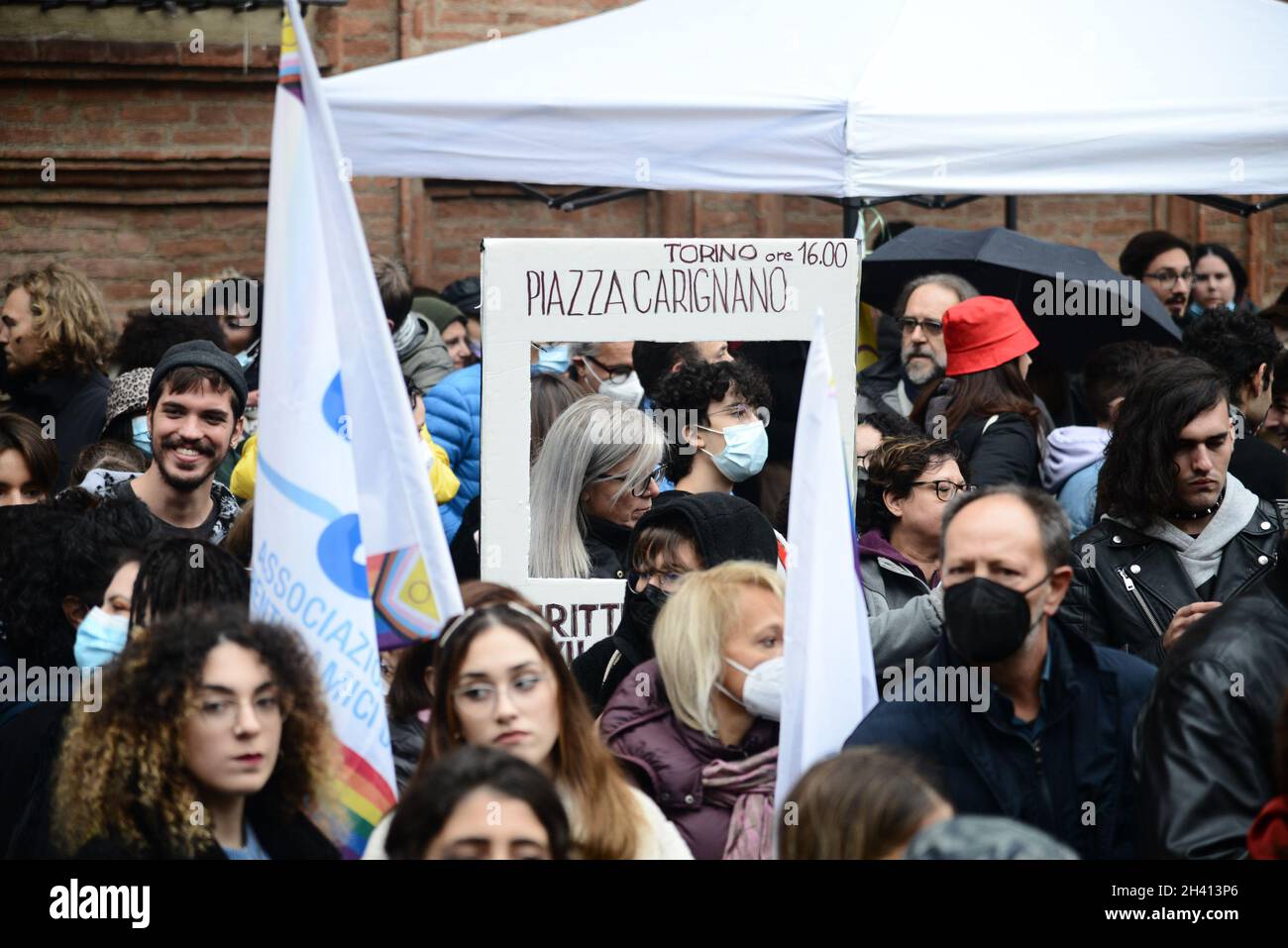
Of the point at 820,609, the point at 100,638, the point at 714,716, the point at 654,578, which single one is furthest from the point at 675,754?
the point at 100,638

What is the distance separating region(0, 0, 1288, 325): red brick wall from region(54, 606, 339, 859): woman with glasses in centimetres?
605

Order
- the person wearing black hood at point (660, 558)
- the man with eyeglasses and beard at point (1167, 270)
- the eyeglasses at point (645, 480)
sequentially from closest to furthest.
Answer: the person wearing black hood at point (660, 558) → the eyeglasses at point (645, 480) → the man with eyeglasses and beard at point (1167, 270)

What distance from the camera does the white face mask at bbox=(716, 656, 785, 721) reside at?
12.1 feet

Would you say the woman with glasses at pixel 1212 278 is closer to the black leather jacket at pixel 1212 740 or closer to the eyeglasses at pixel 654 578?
the eyeglasses at pixel 654 578

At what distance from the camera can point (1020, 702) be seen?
3477mm

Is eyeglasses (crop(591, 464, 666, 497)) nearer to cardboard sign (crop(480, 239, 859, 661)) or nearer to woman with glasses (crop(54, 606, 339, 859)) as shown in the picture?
cardboard sign (crop(480, 239, 859, 661))

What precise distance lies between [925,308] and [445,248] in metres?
3.93

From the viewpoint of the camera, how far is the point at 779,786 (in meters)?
3.46

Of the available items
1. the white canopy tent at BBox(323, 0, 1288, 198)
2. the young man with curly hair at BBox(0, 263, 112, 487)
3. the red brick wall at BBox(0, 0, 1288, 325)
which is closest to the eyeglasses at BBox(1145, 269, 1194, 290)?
the white canopy tent at BBox(323, 0, 1288, 198)

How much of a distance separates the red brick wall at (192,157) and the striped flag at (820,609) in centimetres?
594

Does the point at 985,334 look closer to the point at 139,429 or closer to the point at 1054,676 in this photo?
the point at 1054,676

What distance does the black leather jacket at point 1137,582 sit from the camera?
4.35 meters

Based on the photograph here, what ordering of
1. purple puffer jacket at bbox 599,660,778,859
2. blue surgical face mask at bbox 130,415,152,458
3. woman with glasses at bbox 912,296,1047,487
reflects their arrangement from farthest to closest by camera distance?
blue surgical face mask at bbox 130,415,152,458 < woman with glasses at bbox 912,296,1047,487 < purple puffer jacket at bbox 599,660,778,859

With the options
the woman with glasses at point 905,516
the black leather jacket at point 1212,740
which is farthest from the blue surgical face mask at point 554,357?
the black leather jacket at point 1212,740
